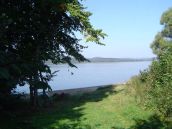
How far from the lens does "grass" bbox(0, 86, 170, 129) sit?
517 inches

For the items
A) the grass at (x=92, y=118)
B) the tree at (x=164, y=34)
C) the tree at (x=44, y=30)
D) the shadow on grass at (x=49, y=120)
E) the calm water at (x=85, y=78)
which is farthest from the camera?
the tree at (x=164, y=34)

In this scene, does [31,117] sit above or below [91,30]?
below

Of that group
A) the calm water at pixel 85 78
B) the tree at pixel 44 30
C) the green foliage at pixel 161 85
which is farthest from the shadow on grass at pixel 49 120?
the calm water at pixel 85 78

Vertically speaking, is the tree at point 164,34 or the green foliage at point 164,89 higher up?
the tree at point 164,34

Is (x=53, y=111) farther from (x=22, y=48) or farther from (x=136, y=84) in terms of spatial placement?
(x=136, y=84)

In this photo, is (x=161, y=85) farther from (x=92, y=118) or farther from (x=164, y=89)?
(x=92, y=118)

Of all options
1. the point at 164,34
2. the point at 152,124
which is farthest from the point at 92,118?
the point at 164,34

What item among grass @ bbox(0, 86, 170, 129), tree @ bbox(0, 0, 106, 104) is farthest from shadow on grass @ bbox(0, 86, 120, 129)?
tree @ bbox(0, 0, 106, 104)

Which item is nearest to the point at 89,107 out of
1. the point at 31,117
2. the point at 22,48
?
the point at 31,117

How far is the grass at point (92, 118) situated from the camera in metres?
13.1

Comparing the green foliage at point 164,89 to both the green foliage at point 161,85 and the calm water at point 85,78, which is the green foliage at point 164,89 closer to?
the green foliage at point 161,85

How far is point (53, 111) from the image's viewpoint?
17.4 m

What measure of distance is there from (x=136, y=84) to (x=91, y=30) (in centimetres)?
444

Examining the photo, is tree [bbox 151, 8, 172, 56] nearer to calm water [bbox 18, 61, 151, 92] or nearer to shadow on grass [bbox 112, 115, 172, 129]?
calm water [bbox 18, 61, 151, 92]
